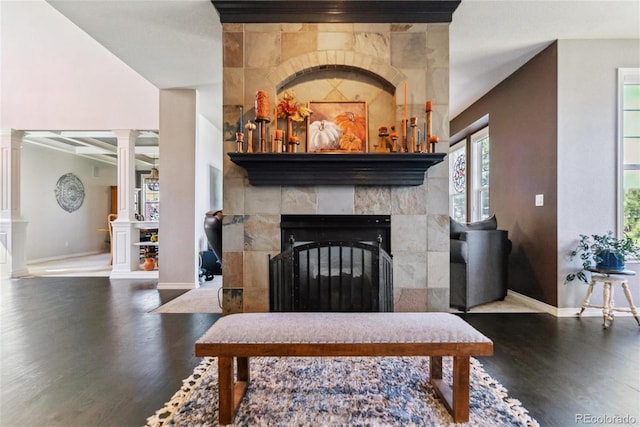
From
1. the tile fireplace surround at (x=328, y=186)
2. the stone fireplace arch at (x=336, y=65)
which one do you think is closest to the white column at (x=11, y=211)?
the tile fireplace surround at (x=328, y=186)

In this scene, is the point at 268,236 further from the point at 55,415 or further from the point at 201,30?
the point at 201,30

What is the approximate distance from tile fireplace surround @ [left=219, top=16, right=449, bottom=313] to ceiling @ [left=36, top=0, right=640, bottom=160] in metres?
0.44

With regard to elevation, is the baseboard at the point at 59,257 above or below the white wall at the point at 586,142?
below

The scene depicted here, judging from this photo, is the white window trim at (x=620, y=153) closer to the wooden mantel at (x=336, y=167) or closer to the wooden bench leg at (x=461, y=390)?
the wooden mantel at (x=336, y=167)

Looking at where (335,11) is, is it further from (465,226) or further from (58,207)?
(58,207)

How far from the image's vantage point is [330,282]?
213 cm

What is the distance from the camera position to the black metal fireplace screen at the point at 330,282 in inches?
83.0

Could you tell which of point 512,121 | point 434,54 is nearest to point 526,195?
point 512,121

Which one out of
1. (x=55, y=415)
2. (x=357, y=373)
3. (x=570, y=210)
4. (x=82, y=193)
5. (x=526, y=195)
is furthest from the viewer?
(x=82, y=193)

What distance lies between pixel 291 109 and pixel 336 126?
408mm

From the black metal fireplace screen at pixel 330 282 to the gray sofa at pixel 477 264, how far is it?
4.27 ft

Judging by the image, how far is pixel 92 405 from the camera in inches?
58.7

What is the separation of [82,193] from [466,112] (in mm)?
9189

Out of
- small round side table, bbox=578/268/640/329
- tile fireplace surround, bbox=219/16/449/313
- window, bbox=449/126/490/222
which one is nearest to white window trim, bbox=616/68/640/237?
small round side table, bbox=578/268/640/329
